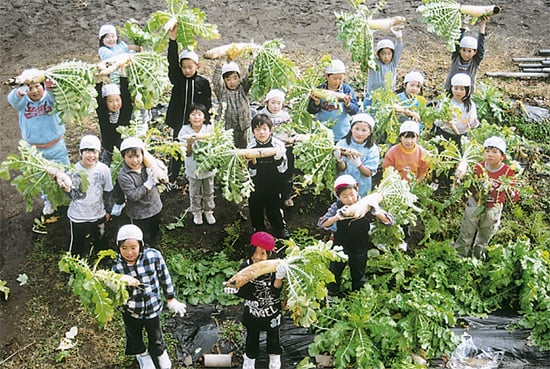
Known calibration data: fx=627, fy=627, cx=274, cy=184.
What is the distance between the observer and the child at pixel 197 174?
311 inches

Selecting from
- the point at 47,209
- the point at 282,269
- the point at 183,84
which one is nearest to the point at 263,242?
the point at 282,269

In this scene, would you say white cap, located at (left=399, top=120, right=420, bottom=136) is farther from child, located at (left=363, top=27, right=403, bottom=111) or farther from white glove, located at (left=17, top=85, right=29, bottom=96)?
white glove, located at (left=17, top=85, right=29, bottom=96)

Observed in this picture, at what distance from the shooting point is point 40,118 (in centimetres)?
799

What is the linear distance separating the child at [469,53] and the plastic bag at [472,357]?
4.36 metres

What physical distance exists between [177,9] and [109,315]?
14.7ft

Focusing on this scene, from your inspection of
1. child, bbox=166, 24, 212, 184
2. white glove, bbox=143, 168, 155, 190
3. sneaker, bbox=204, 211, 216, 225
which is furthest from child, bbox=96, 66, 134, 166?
sneaker, bbox=204, 211, 216, 225

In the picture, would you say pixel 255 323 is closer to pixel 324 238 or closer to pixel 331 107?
pixel 324 238

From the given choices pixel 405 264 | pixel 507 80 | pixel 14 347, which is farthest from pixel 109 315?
pixel 507 80

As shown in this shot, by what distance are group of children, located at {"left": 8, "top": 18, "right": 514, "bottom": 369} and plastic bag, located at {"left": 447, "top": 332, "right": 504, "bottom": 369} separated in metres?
1.31

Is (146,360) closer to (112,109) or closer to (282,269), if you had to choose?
(282,269)

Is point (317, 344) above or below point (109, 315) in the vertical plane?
below

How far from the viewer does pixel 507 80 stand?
11.9 metres

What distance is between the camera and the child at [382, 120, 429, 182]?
768 centimetres

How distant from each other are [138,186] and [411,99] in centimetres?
383
